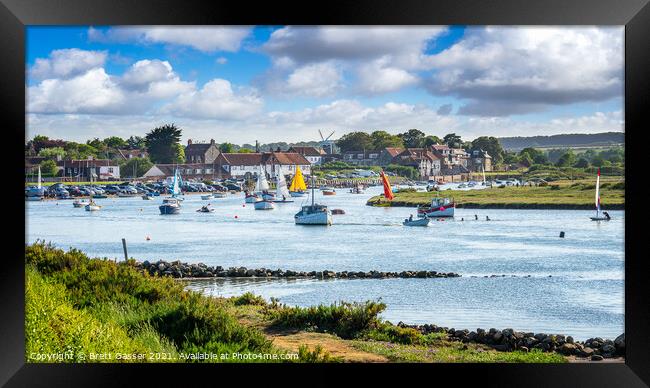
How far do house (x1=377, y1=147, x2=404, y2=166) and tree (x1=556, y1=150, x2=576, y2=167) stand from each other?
88.9 inches

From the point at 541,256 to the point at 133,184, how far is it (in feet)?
20.5

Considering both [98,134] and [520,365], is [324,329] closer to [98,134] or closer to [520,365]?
[520,365]

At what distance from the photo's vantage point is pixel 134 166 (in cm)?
992

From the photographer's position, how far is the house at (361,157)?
1022cm

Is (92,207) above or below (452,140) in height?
below

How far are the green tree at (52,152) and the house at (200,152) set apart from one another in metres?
1.51

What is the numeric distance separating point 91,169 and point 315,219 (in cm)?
352

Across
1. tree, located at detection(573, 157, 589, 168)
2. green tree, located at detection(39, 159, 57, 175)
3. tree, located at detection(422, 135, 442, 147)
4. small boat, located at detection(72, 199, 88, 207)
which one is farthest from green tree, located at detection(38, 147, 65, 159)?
tree, located at detection(573, 157, 589, 168)

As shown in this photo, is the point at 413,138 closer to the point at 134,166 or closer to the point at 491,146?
the point at 491,146

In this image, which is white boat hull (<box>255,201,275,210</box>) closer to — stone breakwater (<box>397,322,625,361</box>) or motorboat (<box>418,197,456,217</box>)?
motorboat (<box>418,197,456,217</box>)

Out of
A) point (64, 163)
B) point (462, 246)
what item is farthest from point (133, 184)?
point (462, 246)

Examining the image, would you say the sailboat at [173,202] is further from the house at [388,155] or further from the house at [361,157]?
the house at [388,155]

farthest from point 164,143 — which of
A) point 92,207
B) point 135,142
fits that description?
point 92,207
